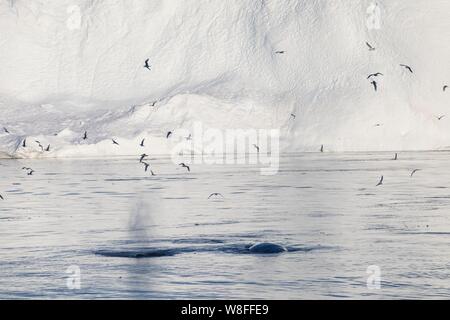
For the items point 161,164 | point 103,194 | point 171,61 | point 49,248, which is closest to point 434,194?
point 103,194

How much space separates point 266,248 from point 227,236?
311cm

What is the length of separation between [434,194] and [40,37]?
158 ft

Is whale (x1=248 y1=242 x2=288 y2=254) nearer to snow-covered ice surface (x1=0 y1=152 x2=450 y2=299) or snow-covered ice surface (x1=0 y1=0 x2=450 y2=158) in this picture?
snow-covered ice surface (x1=0 y1=152 x2=450 y2=299)

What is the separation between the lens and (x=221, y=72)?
77.0m

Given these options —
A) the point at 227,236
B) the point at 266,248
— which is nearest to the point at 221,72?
the point at 227,236

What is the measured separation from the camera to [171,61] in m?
78.8

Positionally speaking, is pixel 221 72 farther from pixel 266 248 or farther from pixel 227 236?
pixel 266 248

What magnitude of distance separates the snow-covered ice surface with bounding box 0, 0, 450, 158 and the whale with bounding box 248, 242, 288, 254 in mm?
45325

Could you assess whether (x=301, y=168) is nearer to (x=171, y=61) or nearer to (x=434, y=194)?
(x=434, y=194)

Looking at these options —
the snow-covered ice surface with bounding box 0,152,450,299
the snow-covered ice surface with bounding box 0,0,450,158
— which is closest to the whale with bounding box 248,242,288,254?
the snow-covered ice surface with bounding box 0,152,450,299

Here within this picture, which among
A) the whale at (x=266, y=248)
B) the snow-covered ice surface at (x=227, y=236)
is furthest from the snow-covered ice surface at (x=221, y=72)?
the whale at (x=266, y=248)

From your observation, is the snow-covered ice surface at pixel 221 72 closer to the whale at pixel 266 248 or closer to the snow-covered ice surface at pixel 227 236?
the snow-covered ice surface at pixel 227 236

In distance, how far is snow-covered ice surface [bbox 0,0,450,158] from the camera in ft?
234
